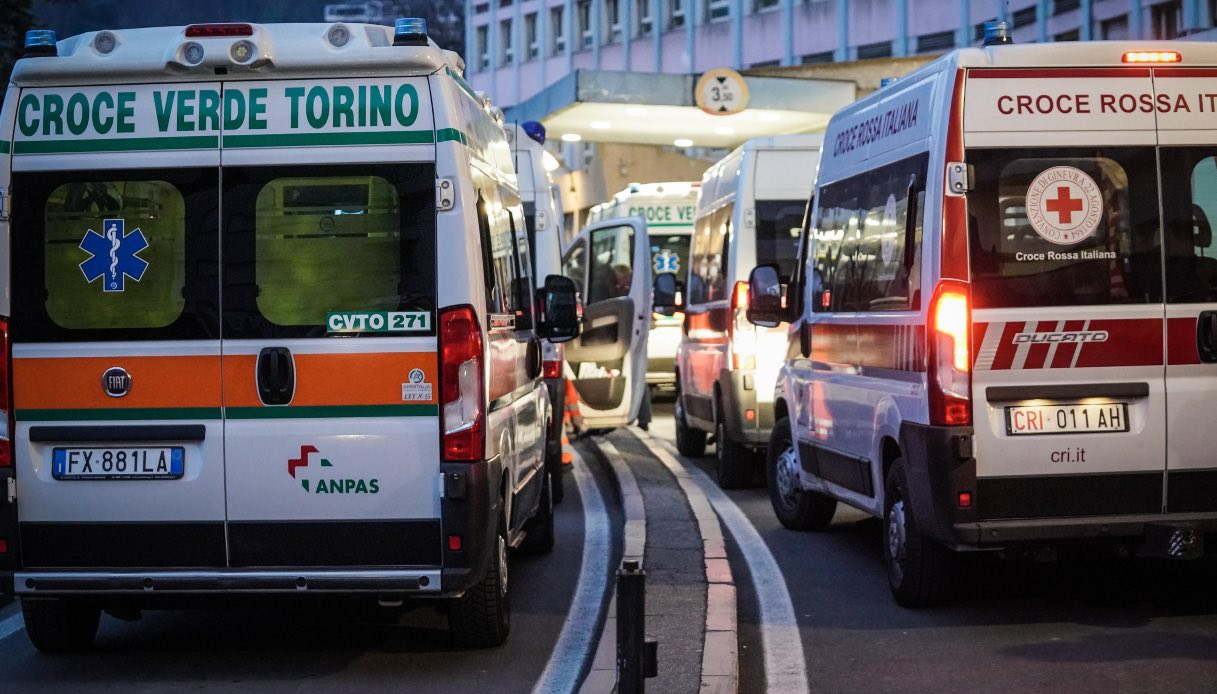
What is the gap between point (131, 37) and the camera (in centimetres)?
731

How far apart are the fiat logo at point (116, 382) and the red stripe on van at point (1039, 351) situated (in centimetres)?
372

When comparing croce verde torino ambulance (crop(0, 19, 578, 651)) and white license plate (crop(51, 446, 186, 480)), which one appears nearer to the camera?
croce verde torino ambulance (crop(0, 19, 578, 651))

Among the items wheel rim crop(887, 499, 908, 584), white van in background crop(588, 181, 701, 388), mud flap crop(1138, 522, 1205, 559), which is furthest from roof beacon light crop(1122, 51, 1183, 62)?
white van in background crop(588, 181, 701, 388)

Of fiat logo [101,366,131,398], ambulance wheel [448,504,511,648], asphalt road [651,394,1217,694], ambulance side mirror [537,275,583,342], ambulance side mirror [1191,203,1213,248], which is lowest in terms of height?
asphalt road [651,394,1217,694]

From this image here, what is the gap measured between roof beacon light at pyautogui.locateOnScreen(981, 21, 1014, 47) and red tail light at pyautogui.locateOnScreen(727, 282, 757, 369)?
5322 mm

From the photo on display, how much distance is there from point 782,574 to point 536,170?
21.1 feet

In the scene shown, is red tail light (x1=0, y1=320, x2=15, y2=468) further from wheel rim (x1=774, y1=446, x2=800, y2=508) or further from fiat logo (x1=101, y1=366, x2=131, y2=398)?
wheel rim (x1=774, y1=446, x2=800, y2=508)

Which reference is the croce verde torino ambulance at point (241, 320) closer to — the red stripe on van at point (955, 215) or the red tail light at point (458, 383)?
the red tail light at point (458, 383)

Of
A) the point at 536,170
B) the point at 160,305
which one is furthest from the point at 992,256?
the point at 536,170

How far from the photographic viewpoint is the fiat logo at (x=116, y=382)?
7.24 m

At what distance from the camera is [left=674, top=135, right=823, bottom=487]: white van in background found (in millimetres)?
13797

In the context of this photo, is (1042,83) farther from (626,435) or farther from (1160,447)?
(626,435)

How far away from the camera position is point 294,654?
7.88 metres

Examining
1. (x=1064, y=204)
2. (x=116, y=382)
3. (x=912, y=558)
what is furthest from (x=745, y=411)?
(x=116, y=382)
